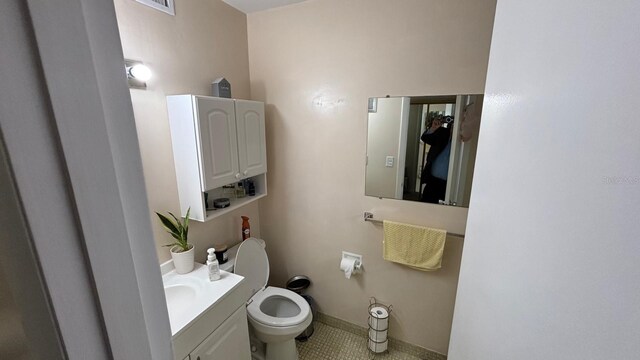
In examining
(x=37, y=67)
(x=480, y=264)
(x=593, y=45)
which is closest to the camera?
(x=37, y=67)

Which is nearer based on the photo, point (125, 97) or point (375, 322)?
point (125, 97)

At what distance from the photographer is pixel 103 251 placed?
1.01 feet

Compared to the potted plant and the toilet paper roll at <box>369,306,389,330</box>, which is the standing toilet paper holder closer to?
the toilet paper roll at <box>369,306,389,330</box>

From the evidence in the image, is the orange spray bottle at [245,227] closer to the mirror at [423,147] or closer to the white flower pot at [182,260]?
the white flower pot at [182,260]

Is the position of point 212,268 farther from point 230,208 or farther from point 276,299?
point 276,299

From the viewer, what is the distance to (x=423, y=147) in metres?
1.51

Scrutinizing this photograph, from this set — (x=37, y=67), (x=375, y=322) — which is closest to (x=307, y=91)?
(x=37, y=67)

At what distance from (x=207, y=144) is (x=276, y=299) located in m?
1.23

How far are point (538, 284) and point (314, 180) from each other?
1.49 metres

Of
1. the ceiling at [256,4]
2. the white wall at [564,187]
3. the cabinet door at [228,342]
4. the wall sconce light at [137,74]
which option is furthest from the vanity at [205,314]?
the ceiling at [256,4]

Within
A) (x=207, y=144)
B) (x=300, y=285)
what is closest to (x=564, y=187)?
(x=207, y=144)

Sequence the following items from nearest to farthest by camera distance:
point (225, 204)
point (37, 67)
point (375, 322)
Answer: point (37, 67) < point (225, 204) < point (375, 322)

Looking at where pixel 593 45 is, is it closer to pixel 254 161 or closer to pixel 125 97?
pixel 125 97

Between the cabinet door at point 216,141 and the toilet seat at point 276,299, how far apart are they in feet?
2.81
